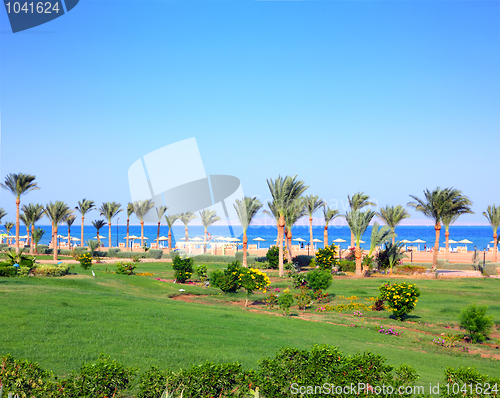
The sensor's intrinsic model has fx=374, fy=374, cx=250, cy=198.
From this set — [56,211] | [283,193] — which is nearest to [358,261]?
[283,193]

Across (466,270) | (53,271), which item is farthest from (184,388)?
(466,270)

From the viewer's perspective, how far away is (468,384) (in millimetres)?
5664

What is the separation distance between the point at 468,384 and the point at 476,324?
953cm

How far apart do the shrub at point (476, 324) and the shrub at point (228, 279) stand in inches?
496

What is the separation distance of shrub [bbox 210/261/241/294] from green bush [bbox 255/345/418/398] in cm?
1707

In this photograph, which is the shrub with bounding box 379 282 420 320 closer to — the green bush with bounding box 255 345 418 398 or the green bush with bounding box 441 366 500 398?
the green bush with bounding box 441 366 500 398

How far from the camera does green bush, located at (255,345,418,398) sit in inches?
226

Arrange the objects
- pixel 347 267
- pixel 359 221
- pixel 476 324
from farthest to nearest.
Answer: pixel 347 267 < pixel 359 221 < pixel 476 324

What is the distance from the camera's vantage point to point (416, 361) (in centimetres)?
1041

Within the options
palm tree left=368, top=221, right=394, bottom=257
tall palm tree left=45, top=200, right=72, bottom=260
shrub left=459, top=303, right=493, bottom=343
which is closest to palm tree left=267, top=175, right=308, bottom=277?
palm tree left=368, top=221, right=394, bottom=257

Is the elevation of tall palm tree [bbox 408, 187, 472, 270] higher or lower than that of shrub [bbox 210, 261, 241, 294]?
higher

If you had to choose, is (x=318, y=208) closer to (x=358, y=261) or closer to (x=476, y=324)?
(x=358, y=261)

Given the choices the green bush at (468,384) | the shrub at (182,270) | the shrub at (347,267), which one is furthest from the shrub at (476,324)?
the shrub at (347,267)

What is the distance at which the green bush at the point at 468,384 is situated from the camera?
5488 millimetres
